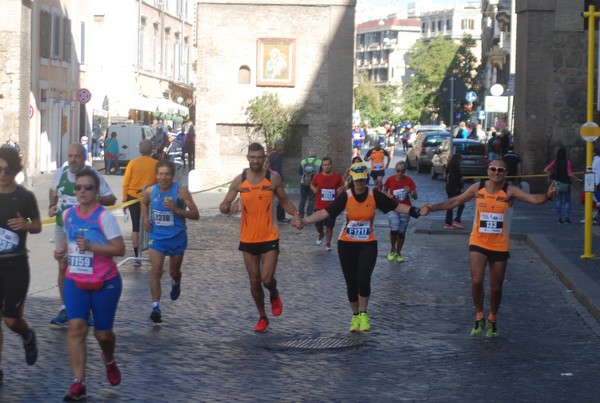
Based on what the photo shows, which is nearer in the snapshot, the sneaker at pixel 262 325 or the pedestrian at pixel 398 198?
the sneaker at pixel 262 325

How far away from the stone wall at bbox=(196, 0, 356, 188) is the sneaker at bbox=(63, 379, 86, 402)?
2948cm

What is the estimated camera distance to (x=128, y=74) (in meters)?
69.8

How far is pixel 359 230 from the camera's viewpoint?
1216 centimetres

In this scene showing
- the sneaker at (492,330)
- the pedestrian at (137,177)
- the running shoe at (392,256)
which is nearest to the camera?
the sneaker at (492,330)

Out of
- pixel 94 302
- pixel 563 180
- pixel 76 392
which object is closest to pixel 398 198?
pixel 563 180

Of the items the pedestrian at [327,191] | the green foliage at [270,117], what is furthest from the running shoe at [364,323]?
the green foliage at [270,117]

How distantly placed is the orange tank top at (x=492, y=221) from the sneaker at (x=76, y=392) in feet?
15.7

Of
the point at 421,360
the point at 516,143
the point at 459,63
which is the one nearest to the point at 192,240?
the point at 421,360

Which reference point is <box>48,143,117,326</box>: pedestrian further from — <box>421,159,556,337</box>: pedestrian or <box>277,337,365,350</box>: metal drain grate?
<box>421,159,556,337</box>: pedestrian

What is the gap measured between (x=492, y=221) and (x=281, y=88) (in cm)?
2647

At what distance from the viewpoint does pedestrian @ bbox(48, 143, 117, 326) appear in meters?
11.7

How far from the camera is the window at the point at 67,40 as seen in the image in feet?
161

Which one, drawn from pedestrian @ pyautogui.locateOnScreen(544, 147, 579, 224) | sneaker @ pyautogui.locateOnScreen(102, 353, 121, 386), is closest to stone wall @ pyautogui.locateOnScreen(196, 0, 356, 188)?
pedestrian @ pyautogui.locateOnScreen(544, 147, 579, 224)

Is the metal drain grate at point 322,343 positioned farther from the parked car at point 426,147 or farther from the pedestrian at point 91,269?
the parked car at point 426,147
